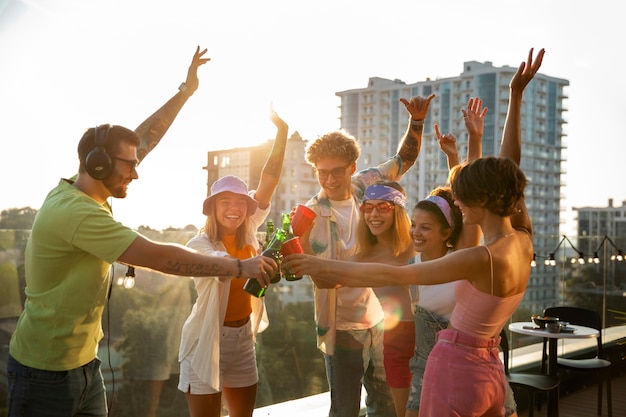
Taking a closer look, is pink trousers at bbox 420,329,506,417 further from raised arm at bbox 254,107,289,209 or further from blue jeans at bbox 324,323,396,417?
raised arm at bbox 254,107,289,209

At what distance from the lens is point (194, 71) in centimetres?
265

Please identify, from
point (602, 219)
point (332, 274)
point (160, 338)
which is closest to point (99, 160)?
point (332, 274)

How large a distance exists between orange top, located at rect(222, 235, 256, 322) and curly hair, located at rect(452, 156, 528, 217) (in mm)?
1025

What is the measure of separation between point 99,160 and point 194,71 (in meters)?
0.98

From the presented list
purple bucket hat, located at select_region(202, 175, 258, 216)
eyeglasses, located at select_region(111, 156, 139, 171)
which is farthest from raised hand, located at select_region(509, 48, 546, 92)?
eyeglasses, located at select_region(111, 156, 139, 171)

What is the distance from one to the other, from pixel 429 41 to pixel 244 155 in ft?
190

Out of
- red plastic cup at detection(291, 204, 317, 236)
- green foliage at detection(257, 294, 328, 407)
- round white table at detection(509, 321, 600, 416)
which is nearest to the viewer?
red plastic cup at detection(291, 204, 317, 236)

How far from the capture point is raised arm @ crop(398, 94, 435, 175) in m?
2.89

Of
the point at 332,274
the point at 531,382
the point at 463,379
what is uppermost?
the point at 332,274

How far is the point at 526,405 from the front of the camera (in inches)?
197

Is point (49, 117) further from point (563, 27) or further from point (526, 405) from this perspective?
point (526, 405)

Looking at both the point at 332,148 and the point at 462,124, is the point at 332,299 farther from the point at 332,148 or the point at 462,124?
the point at 462,124

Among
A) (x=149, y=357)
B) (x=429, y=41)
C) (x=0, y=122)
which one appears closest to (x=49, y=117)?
(x=0, y=122)

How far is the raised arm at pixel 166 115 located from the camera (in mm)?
2363
